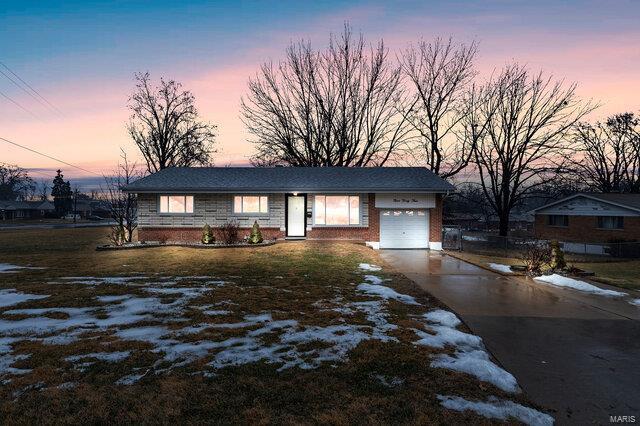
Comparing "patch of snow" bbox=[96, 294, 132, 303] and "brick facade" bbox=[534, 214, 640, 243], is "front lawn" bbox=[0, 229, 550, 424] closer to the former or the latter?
"patch of snow" bbox=[96, 294, 132, 303]

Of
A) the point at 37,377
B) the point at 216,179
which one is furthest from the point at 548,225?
the point at 37,377

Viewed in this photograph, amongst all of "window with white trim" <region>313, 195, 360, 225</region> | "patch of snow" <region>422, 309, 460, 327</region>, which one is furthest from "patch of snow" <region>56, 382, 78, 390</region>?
"window with white trim" <region>313, 195, 360, 225</region>

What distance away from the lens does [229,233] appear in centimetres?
1953

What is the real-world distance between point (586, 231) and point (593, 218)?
1.17 m

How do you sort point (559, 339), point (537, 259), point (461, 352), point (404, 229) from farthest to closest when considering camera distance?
point (404, 229), point (537, 259), point (559, 339), point (461, 352)

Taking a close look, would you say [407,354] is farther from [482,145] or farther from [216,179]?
[482,145]

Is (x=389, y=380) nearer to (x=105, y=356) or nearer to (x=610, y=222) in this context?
(x=105, y=356)

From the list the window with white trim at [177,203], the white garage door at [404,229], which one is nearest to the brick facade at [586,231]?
the white garage door at [404,229]

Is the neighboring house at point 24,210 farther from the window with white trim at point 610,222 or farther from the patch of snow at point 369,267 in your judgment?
the window with white trim at point 610,222

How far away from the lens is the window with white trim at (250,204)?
20875 mm

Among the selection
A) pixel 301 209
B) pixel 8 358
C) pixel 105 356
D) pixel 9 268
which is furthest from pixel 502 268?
pixel 9 268

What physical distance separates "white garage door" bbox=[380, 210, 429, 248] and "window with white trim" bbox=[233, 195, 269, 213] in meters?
6.82

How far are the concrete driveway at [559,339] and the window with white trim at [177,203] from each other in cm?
1453

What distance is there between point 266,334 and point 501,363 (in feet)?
12.0
